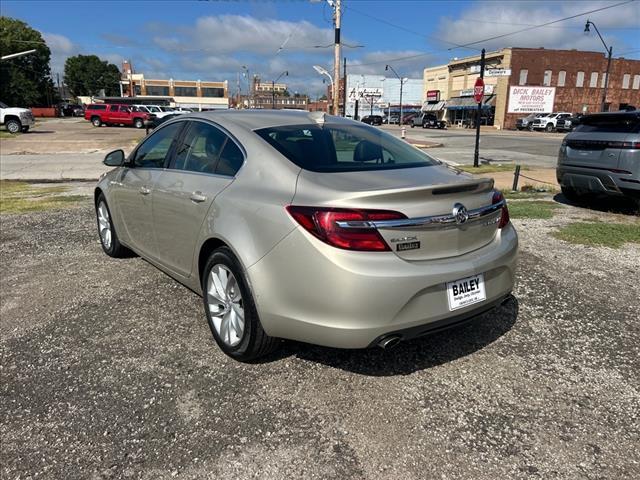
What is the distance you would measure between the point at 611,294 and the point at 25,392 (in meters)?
4.58

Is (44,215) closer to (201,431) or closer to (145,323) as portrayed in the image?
(145,323)

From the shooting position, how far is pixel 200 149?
3834 millimetres

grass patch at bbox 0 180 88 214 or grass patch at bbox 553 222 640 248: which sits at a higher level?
grass patch at bbox 553 222 640 248

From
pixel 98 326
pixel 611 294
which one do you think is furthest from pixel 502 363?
pixel 98 326

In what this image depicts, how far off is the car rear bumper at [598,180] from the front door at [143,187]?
A: 6.08 metres

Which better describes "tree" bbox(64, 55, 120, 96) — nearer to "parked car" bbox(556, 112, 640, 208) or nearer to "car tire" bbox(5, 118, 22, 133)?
"car tire" bbox(5, 118, 22, 133)

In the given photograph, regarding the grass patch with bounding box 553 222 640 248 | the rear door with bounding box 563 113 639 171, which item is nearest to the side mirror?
the grass patch with bounding box 553 222 640 248

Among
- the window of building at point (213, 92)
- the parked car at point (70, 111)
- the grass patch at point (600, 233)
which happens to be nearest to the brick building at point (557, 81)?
→ the grass patch at point (600, 233)

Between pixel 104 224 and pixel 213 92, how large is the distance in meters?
125

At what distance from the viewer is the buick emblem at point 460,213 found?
9.59 ft

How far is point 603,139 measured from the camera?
292 inches

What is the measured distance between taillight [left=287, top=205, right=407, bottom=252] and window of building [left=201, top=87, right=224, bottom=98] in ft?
419

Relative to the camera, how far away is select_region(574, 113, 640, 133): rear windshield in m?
7.16

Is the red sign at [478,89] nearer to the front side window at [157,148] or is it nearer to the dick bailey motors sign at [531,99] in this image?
the front side window at [157,148]
